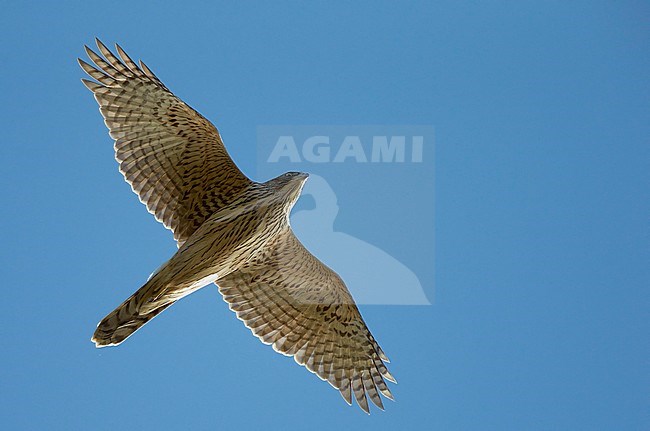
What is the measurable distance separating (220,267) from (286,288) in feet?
2.05

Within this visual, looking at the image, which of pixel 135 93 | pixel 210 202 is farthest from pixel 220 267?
pixel 135 93

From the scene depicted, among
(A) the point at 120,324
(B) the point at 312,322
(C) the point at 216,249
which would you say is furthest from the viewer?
(B) the point at 312,322

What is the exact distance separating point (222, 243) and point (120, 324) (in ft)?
2.55

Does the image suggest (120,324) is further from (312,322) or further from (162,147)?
(312,322)

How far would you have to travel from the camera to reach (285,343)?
17.6ft

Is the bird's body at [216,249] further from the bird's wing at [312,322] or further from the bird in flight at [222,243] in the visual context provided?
the bird's wing at [312,322]

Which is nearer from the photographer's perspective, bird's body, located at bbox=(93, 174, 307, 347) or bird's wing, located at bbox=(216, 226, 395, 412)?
bird's body, located at bbox=(93, 174, 307, 347)

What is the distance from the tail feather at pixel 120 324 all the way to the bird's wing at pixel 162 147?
628 millimetres

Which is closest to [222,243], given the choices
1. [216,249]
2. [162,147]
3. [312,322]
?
[216,249]

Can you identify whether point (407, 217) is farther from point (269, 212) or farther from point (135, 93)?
point (135, 93)

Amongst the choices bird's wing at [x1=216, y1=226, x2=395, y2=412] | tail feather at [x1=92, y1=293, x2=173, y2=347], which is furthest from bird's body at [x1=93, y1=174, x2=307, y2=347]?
bird's wing at [x1=216, y1=226, x2=395, y2=412]

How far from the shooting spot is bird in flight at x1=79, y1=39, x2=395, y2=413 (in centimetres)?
479

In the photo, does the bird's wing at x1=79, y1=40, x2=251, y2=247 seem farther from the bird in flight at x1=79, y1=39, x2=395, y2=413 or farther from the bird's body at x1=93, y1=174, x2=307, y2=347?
the bird's body at x1=93, y1=174, x2=307, y2=347

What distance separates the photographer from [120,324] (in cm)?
456
